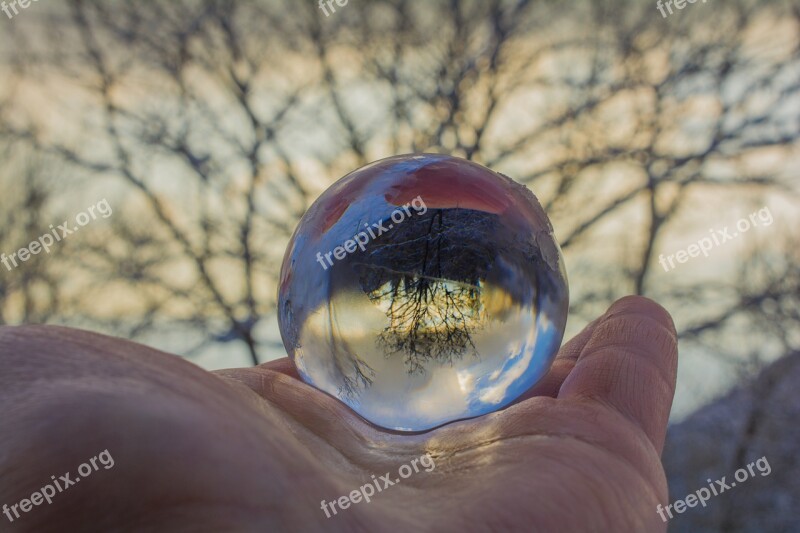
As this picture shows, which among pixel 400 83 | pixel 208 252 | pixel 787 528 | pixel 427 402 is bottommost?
pixel 787 528

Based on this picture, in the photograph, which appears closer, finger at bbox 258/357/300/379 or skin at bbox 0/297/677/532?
skin at bbox 0/297/677/532

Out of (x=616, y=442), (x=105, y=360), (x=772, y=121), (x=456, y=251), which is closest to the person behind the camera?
(x=105, y=360)

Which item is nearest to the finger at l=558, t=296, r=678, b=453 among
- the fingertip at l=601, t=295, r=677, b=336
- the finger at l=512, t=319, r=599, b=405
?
the fingertip at l=601, t=295, r=677, b=336

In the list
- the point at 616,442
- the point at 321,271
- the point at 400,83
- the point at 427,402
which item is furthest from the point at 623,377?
the point at 400,83

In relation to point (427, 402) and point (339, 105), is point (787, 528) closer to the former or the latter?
point (339, 105)

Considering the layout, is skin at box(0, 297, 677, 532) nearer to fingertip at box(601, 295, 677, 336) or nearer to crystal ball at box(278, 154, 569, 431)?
crystal ball at box(278, 154, 569, 431)

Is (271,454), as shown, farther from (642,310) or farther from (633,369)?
(642,310)

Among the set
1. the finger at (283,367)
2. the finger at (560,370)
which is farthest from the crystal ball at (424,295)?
the finger at (283,367)
